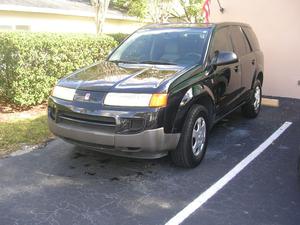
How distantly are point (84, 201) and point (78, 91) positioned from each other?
4.21ft

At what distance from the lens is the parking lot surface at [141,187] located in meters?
3.76

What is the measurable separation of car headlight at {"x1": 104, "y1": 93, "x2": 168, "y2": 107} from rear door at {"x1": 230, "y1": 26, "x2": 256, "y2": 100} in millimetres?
2509

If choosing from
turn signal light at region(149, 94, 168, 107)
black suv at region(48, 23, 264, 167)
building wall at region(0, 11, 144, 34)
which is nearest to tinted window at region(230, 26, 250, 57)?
black suv at region(48, 23, 264, 167)

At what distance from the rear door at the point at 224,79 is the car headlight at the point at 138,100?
4.13 ft

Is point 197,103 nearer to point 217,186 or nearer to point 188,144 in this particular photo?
point 188,144

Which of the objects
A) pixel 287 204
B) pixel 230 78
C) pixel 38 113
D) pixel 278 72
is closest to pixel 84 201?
pixel 287 204

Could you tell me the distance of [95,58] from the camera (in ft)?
29.8

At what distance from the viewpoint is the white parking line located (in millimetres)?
3755

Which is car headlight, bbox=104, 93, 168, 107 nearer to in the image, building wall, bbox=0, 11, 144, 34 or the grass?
the grass

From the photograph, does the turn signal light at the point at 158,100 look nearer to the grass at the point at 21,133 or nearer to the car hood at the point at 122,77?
the car hood at the point at 122,77

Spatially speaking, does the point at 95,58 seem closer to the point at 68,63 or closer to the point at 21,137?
the point at 68,63

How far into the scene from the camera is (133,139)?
13.9ft

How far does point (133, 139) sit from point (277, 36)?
6482mm

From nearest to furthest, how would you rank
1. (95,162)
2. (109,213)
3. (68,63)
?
(109,213), (95,162), (68,63)
